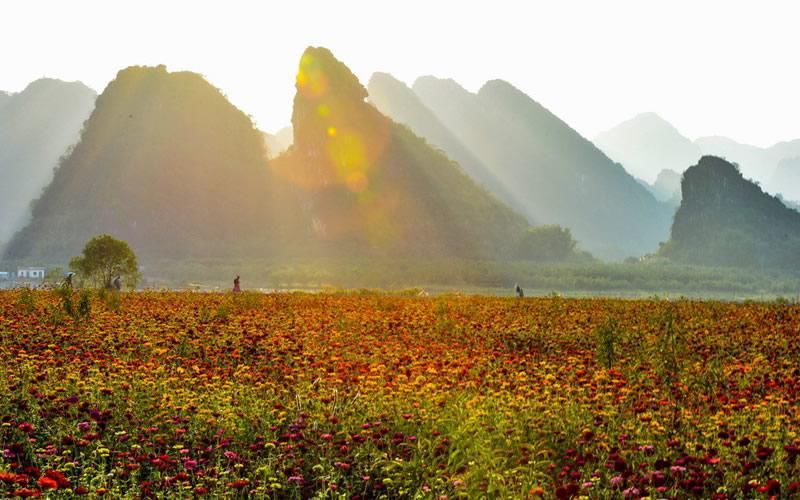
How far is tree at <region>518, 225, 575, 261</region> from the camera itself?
143375 mm

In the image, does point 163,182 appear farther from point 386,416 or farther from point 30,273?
point 386,416

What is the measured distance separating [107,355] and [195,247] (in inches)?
4989

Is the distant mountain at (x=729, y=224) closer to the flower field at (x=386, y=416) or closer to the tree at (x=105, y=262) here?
the tree at (x=105, y=262)

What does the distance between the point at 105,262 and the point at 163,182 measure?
114700 mm

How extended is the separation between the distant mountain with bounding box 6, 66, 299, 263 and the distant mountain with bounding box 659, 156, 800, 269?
76.7 metres

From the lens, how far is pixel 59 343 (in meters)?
11.5

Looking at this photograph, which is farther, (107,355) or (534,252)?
(534,252)

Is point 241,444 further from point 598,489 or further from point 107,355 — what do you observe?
point 107,355

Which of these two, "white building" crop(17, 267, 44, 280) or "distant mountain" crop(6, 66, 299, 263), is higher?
"distant mountain" crop(6, 66, 299, 263)

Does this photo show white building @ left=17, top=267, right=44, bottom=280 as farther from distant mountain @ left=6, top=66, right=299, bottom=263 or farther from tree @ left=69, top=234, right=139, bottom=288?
tree @ left=69, top=234, right=139, bottom=288

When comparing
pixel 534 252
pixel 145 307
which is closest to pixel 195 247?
pixel 534 252

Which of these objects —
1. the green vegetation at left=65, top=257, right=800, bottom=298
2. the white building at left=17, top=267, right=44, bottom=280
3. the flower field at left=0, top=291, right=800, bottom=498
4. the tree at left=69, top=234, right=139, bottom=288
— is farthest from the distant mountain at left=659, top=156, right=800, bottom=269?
the flower field at left=0, top=291, right=800, bottom=498

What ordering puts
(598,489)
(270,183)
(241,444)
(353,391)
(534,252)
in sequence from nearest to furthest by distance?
(598,489) < (241,444) < (353,391) < (534,252) < (270,183)

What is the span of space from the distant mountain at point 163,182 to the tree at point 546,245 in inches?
1717
